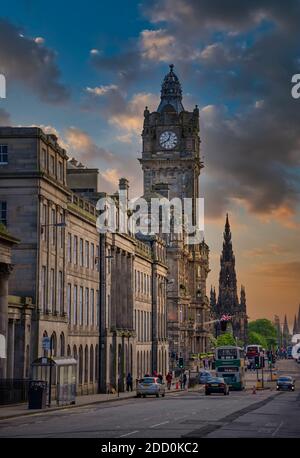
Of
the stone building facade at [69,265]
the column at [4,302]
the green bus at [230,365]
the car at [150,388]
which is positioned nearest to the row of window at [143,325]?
the stone building facade at [69,265]

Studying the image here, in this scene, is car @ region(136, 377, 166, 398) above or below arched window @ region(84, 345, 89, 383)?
below

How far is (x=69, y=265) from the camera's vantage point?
74.5 metres

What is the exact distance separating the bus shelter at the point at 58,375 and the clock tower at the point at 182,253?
325 ft

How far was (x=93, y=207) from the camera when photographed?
8319 centimetres

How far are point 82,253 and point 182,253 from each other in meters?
89.3

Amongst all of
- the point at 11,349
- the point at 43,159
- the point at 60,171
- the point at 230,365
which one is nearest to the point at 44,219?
the point at 43,159

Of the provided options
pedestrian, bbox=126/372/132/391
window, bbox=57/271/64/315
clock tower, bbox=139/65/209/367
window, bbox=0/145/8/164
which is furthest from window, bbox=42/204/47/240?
clock tower, bbox=139/65/209/367

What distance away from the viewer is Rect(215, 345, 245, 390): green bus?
92.2 meters

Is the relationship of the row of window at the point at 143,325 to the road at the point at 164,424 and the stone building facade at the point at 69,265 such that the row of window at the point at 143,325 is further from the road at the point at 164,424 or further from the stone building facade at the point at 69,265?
the road at the point at 164,424

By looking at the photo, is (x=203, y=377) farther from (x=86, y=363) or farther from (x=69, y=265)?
(x=69, y=265)

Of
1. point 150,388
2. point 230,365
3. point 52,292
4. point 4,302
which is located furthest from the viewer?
point 230,365

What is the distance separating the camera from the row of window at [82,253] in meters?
75.1

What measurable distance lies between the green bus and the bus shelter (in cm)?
3352

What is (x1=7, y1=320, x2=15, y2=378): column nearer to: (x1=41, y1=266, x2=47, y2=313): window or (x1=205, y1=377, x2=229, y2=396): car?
(x1=41, y1=266, x2=47, y2=313): window
